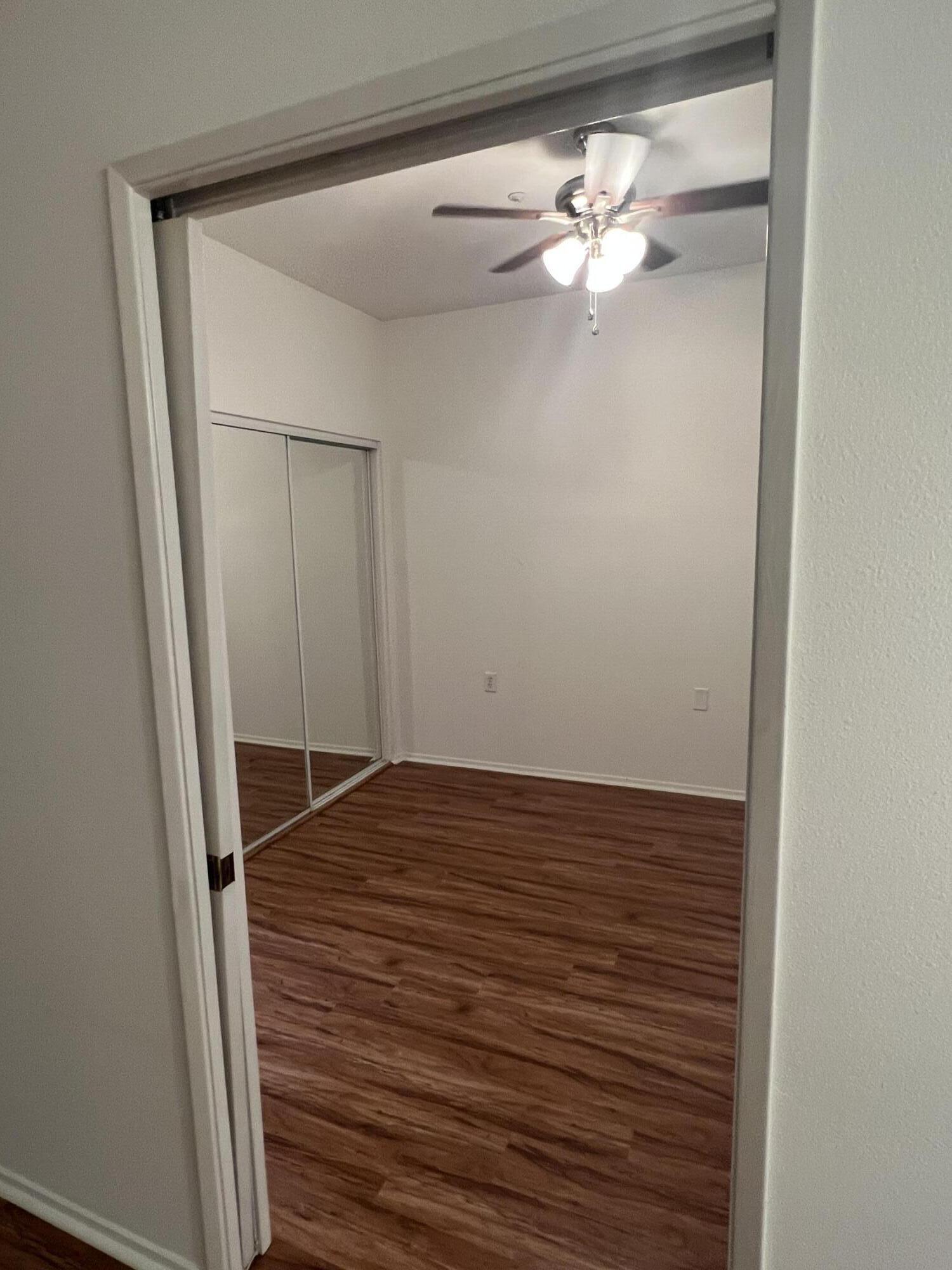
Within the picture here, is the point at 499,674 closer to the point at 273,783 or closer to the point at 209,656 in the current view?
the point at 273,783

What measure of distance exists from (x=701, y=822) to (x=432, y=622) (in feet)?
6.54

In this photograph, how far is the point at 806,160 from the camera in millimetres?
765

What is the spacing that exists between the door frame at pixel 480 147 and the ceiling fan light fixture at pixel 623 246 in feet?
5.36

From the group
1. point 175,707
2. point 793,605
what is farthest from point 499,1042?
point 793,605

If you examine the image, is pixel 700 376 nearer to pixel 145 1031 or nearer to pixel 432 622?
pixel 432 622

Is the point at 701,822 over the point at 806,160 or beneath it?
beneath

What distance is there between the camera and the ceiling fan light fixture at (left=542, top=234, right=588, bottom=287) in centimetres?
255

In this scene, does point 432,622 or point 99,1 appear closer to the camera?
point 99,1

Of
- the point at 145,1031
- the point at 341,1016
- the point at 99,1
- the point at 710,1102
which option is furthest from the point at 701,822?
the point at 99,1

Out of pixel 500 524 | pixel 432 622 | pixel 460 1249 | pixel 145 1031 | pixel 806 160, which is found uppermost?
pixel 806 160

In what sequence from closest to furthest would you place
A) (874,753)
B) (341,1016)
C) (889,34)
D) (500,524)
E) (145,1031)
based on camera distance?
(889,34) < (874,753) < (145,1031) < (341,1016) < (500,524)

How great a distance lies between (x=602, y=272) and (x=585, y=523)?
1.74 meters

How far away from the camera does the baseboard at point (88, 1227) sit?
1534 millimetres

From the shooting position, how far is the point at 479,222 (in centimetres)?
293
